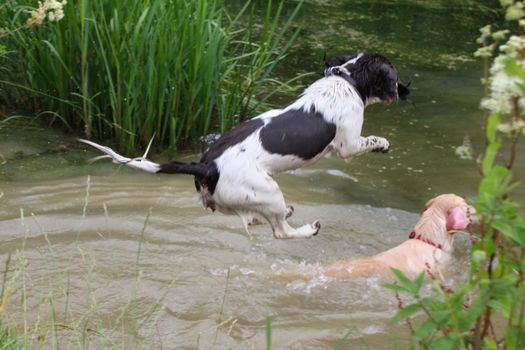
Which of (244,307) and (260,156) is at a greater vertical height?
(260,156)

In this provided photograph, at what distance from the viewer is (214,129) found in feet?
21.2

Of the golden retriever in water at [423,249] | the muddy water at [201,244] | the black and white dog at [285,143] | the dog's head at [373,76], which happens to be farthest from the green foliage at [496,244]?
the dog's head at [373,76]

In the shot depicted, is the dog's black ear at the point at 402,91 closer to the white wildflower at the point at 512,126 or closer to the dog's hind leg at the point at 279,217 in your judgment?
the dog's hind leg at the point at 279,217

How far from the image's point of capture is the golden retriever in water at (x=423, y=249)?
4477 millimetres

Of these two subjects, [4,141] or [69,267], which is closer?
[69,267]

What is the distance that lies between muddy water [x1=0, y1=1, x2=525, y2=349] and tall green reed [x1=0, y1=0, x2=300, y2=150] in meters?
0.30

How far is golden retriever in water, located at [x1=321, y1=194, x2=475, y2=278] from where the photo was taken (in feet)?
14.7

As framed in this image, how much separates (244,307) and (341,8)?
7984 mm

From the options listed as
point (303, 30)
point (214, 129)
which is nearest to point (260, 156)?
point (214, 129)

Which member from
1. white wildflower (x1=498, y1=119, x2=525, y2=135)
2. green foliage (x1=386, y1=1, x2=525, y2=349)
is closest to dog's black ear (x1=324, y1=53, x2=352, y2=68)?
green foliage (x1=386, y1=1, x2=525, y2=349)

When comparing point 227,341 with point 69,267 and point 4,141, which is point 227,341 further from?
point 4,141

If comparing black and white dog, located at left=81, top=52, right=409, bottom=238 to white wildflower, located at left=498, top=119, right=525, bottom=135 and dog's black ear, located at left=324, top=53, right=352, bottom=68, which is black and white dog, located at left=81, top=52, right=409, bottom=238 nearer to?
dog's black ear, located at left=324, top=53, right=352, bottom=68

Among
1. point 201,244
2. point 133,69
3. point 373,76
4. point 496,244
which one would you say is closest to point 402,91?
point 373,76

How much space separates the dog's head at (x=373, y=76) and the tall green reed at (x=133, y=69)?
37.2 inches
